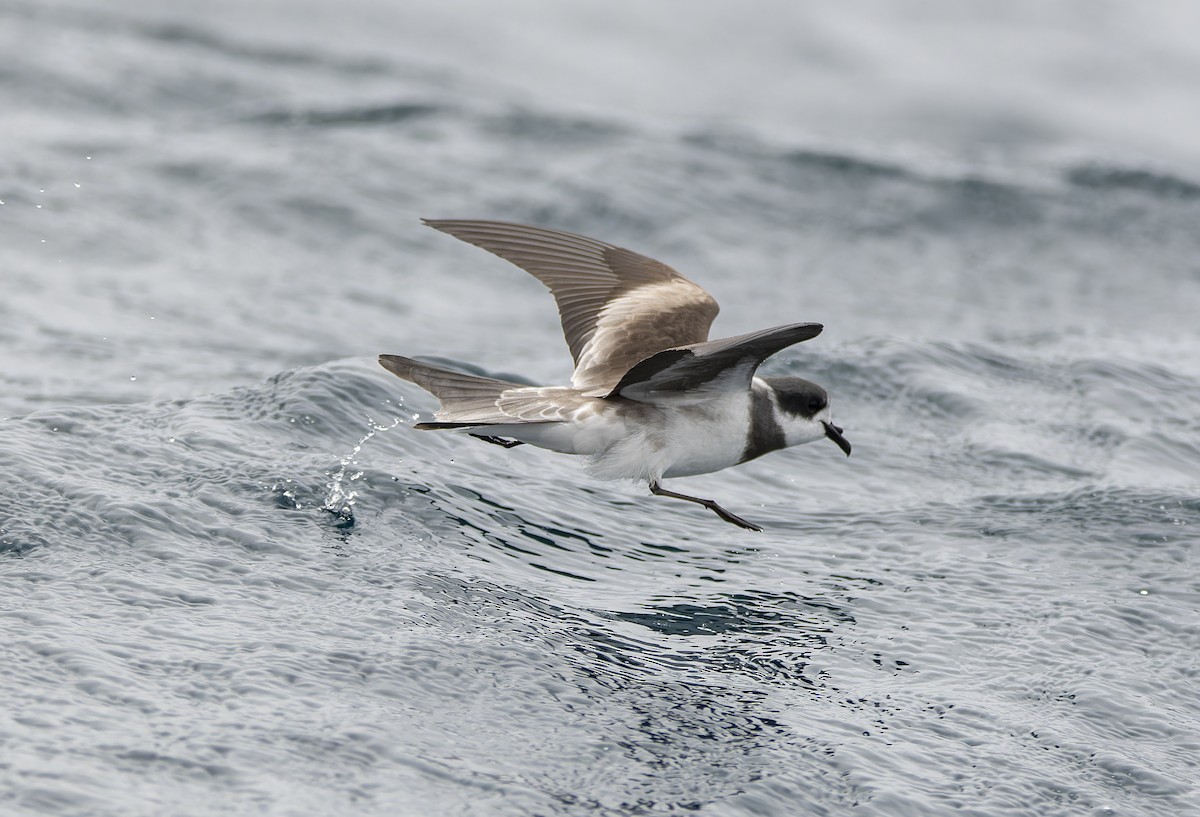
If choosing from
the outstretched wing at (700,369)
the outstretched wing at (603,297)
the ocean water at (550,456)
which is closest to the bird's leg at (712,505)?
the ocean water at (550,456)

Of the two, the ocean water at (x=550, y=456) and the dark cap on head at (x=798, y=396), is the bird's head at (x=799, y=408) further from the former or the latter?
the ocean water at (x=550, y=456)

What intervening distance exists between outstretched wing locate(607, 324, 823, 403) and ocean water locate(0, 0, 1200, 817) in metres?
0.88

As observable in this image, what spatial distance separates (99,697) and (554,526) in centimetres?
298

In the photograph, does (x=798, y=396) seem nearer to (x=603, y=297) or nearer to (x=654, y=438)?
(x=654, y=438)

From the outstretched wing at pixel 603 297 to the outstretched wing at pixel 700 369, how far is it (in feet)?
1.35

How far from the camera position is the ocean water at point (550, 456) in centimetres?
504

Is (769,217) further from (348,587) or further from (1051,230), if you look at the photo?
(348,587)

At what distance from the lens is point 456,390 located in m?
6.32

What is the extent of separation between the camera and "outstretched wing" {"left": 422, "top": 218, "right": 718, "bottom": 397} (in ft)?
24.0

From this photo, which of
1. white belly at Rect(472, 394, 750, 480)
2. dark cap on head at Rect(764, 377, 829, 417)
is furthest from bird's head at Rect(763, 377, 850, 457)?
white belly at Rect(472, 394, 750, 480)

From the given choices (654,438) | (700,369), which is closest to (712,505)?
(654,438)

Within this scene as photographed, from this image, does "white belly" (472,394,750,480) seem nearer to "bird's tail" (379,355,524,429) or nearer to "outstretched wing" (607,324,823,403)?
"outstretched wing" (607,324,823,403)

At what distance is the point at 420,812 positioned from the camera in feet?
14.6

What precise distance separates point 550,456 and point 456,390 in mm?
2339
